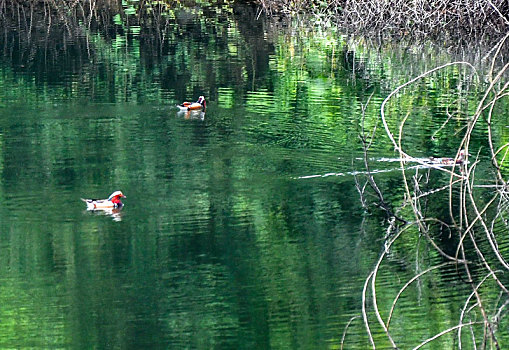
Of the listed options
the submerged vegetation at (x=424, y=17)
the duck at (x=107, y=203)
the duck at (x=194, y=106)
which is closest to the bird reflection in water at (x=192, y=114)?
the duck at (x=194, y=106)

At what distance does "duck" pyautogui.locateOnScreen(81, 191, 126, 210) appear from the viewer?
10.2 metres

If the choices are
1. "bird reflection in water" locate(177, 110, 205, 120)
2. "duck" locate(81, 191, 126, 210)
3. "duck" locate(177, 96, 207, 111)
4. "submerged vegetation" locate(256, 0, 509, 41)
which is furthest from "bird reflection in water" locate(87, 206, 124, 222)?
"submerged vegetation" locate(256, 0, 509, 41)

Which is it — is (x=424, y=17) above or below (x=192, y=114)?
above

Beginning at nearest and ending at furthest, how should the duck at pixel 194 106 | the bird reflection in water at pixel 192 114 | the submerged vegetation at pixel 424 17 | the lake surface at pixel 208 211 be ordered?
the lake surface at pixel 208 211 → the bird reflection in water at pixel 192 114 → the duck at pixel 194 106 → the submerged vegetation at pixel 424 17

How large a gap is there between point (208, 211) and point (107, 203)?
0.93 m

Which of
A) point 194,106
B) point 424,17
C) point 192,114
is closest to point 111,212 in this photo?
point 192,114

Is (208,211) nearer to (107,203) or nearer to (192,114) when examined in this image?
(107,203)

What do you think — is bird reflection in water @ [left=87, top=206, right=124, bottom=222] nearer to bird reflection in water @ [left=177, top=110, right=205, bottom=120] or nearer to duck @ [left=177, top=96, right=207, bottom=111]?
bird reflection in water @ [left=177, top=110, right=205, bottom=120]

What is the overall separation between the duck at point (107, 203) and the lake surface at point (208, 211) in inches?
3.2

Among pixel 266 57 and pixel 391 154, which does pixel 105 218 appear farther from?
pixel 266 57

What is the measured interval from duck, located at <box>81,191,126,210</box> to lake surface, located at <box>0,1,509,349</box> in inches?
3.2

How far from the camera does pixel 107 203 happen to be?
33.3 ft

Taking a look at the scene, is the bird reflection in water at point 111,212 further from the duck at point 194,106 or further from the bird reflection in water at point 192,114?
the duck at point 194,106

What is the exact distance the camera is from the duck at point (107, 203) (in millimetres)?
10156
